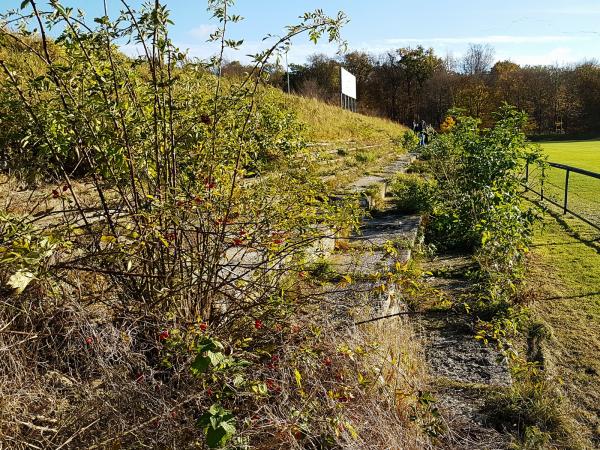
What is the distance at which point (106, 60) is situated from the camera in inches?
107

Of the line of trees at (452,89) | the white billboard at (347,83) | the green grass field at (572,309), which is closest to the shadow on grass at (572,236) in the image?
the green grass field at (572,309)

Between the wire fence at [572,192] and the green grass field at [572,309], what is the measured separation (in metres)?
0.49

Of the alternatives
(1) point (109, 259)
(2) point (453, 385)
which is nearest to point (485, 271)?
(2) point (453, 385)

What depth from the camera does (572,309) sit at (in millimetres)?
4852

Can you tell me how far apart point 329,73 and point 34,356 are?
46573mm

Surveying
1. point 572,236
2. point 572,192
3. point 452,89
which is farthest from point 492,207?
point 452,89

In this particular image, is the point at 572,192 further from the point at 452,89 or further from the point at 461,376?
the point at 452,89

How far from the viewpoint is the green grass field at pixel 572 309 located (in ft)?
10.9

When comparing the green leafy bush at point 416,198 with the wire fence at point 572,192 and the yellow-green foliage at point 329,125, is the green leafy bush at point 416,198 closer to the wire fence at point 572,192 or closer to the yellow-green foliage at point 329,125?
the wire fence at point 572,192

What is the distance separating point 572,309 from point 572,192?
9.08m

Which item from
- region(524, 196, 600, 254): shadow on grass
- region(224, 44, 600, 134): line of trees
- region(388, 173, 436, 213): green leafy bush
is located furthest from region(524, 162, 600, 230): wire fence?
region(224, 44, 600, 134): line of trees

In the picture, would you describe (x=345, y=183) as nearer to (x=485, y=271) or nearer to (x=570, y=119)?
(x=485, y=271)

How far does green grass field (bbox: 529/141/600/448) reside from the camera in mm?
3314

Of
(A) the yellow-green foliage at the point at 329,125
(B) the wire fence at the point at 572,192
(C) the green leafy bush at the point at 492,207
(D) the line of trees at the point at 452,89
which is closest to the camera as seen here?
(C) the green leafy bush at the point at 492,207
